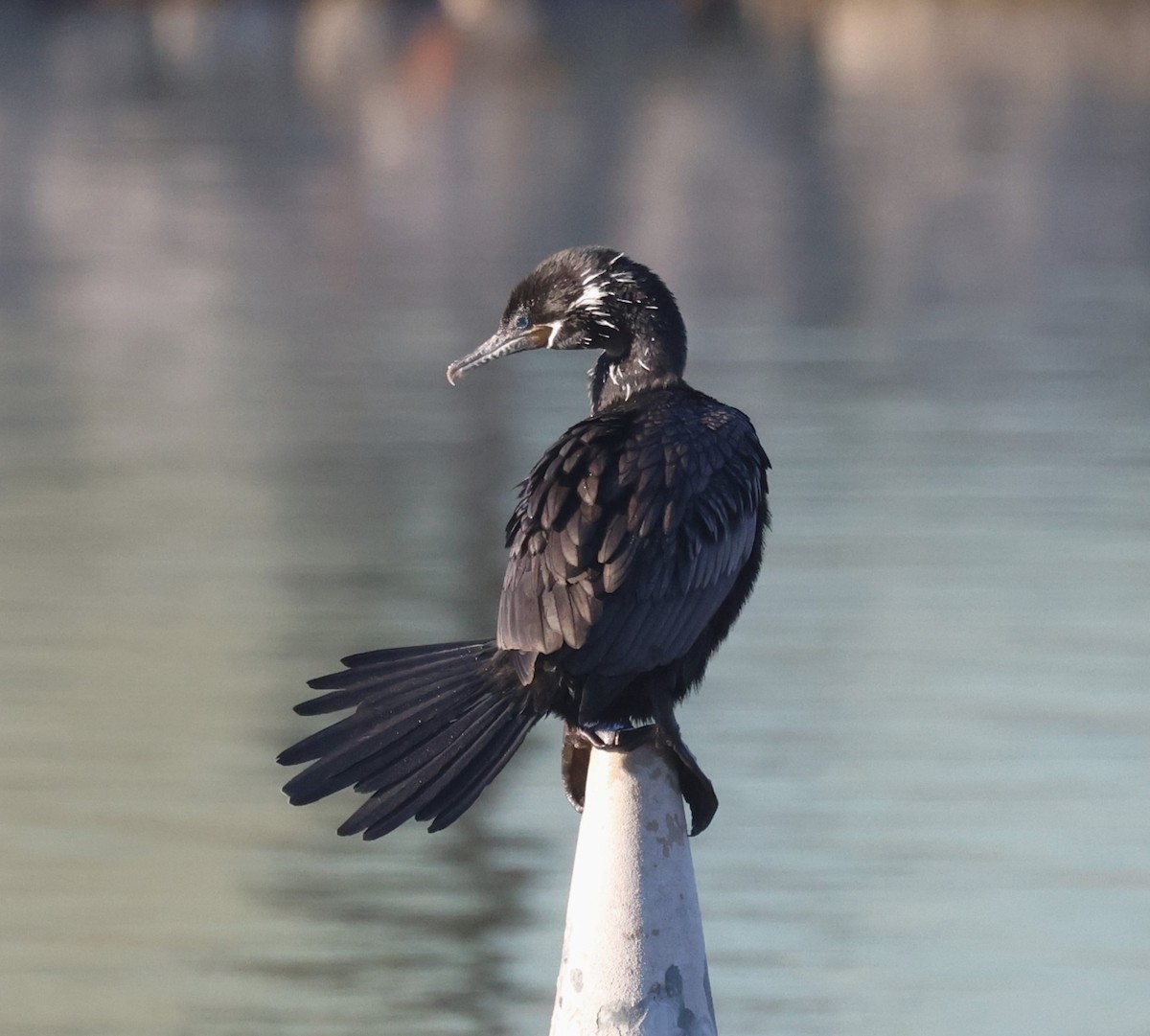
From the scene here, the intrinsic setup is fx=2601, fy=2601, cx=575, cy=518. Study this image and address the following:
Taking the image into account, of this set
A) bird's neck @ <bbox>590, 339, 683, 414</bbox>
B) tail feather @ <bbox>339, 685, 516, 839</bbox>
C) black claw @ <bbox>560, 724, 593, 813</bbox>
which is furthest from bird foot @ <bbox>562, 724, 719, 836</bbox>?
bird's neck @ <bbox>590, 339, 683, 414</bbox>

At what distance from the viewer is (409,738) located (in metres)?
2.83

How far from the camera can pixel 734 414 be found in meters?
3.01

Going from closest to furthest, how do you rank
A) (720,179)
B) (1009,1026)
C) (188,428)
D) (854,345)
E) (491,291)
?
A: (1009,1026), (188,428), (854,345), (491,291), (720,179)

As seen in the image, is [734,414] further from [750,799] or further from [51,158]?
[51,158]

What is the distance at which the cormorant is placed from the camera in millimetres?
2777

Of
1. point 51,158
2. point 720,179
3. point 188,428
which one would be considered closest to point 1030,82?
point 720,179

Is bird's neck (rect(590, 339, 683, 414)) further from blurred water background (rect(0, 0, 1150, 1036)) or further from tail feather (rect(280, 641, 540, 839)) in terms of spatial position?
blurred water background (rect(0, 0, 1150, 1036))

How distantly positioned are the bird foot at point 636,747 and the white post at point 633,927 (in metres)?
0.06

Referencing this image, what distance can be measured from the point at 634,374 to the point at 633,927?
0.73 metres

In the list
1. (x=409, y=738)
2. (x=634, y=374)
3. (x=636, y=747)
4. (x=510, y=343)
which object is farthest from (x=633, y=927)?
(x=510, y=343)

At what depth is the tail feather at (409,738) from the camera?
280 cm

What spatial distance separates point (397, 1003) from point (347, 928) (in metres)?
0.27

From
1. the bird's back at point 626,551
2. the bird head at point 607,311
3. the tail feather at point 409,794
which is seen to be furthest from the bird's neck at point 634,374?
the tail feather at point 409,794

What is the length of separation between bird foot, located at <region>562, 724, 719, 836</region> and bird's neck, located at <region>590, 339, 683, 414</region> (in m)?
0.42
